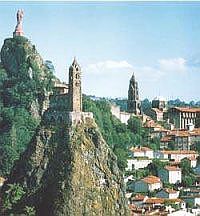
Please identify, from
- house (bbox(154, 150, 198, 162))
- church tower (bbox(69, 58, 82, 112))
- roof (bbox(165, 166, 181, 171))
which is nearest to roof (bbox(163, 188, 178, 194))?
roof (bbox(165, 166, 181, 171))

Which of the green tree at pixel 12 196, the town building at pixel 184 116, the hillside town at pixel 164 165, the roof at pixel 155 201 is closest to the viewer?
the green tree at pixel 12 196

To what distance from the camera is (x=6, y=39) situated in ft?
276

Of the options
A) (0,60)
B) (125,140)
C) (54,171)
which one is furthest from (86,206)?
(0,60)

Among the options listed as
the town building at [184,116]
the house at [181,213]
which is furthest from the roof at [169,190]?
the town building at [184,116]

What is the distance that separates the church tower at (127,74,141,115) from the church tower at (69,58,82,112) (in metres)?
36.0

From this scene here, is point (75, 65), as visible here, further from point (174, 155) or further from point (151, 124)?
point (151, 124)

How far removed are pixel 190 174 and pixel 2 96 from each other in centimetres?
2124

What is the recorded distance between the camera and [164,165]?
71.9 m

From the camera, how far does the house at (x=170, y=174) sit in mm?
69625

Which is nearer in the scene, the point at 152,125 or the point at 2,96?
the point at 2,96

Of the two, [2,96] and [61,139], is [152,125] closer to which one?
[2,96]

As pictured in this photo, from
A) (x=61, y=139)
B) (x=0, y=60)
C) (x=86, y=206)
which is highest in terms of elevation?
(x=0, y=60)

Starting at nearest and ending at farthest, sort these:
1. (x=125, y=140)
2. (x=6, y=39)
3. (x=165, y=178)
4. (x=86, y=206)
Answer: (x=86, y=206), (x=165, y=178), (x=125, y=140), (x=6, y=39)

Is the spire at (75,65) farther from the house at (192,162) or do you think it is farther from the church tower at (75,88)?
the house at (192,162)
